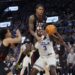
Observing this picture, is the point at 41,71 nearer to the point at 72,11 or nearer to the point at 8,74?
the point at 8,74

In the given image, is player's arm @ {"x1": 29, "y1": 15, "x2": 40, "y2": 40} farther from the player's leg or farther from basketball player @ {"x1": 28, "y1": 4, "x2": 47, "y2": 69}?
the player's leg

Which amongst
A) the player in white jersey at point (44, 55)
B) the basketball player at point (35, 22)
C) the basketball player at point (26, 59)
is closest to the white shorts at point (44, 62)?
the player in white jersey at point (44, 55)

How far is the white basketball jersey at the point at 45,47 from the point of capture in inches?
320

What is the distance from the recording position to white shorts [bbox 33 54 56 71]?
7.95 meters

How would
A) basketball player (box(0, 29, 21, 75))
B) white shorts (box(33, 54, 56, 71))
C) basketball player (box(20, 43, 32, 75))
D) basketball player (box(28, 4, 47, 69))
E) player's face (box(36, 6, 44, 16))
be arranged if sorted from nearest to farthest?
basketball player (box(0, 29, 21, 75))
white shorts (box(33, 54, 56, 71))
basketball player (box(28, 4, 47, 69))
player's face (box(36, 6, 44, 16))
basketball player (box(20, 43, 32, 75))

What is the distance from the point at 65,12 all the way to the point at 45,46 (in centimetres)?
1671

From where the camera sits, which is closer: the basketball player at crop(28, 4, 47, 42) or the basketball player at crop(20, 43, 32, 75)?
the basketball player at crop(28, 4, 47, 42)

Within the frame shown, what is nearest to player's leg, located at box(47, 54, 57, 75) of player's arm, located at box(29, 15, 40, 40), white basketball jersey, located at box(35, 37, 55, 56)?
white basketball jersey, located at box(35, 37, 55, 56)

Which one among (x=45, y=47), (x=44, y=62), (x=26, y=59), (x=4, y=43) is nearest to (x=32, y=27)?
(x=45, y=47)

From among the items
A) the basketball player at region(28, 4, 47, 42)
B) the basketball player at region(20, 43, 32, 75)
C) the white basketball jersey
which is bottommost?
the basketball player at region(20, 43, 32, 75)

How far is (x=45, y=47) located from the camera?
817 centimetres

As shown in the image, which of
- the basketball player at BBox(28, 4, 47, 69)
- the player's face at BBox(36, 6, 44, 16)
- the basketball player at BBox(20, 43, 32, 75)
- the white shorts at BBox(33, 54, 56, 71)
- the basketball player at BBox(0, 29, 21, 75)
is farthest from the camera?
the basketball player at BBox(20, 43, 32, 75)

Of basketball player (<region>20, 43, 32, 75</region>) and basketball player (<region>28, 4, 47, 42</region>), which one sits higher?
basketball player (<region>28, 4, 47, 42</region>)

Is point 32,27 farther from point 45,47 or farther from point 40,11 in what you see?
point 45,47
